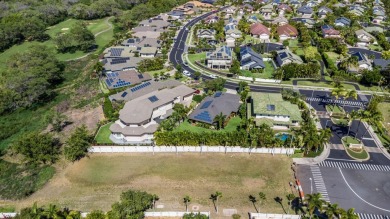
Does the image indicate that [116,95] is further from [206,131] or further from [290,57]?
[290,57]

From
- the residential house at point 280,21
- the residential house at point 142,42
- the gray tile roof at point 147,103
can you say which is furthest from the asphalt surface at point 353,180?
the residential house at point 280,21

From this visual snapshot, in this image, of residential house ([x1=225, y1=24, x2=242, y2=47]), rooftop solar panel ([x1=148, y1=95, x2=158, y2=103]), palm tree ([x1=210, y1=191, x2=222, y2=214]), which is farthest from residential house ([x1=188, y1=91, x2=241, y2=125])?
residential house ([x1=225, y1=24, x2=242, y2=47])

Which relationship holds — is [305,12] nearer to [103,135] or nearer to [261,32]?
[261,32]

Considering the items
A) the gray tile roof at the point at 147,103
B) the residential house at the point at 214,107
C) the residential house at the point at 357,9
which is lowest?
the residential house at the point at 357,9

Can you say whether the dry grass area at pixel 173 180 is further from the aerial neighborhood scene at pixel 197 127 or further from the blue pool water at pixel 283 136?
the blue pool water at pixel 283 136

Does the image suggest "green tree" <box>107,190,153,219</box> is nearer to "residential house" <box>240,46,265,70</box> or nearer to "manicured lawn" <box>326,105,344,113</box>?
"manicured lawn" <box>326,105,344,113</box>

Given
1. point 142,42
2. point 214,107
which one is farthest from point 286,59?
point 142,42
